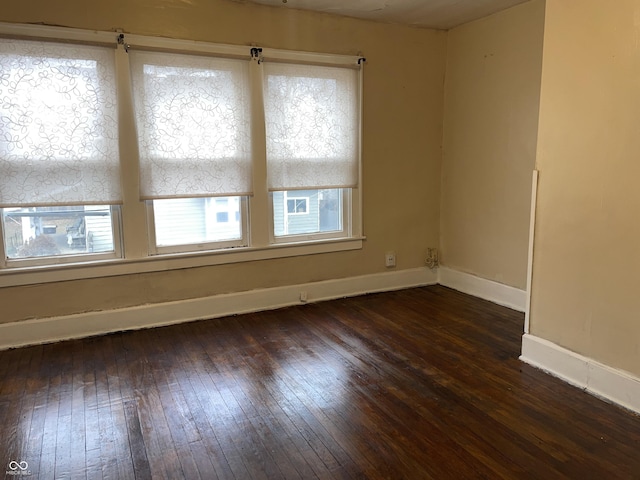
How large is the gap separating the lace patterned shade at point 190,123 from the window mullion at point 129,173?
0.05 m

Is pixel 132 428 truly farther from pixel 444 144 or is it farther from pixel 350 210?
pixel 444 144

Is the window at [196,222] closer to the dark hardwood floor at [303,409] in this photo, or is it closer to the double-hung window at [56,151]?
the double-hung window at [56,151]

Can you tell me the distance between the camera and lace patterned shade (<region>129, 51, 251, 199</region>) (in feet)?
11.2

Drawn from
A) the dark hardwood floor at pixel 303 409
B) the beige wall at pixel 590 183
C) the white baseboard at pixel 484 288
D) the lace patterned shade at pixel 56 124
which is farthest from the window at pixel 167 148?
the beige wall at pixel 590 183

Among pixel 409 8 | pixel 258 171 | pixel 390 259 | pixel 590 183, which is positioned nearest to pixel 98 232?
pixel 258 171

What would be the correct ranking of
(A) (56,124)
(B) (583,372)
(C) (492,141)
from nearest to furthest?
(B) (583,372)
(A) (56,124)
(C) (492,141)

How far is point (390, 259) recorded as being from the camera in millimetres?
4590

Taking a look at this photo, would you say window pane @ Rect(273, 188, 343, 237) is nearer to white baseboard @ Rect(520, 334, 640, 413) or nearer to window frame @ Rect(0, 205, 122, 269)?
window frame @ Rect(0, 205, 122, 269)

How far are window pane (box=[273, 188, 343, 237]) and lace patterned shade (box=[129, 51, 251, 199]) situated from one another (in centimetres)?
47

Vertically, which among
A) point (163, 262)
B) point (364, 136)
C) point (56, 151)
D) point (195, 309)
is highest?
point (364, 136)

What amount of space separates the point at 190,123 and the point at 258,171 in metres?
0.65

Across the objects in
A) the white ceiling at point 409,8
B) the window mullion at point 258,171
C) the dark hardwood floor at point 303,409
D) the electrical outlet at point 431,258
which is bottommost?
the dark hardwood floor at point 303,409

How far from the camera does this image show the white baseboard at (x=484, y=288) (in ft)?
13.0

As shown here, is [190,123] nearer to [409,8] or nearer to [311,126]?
[311,126]
